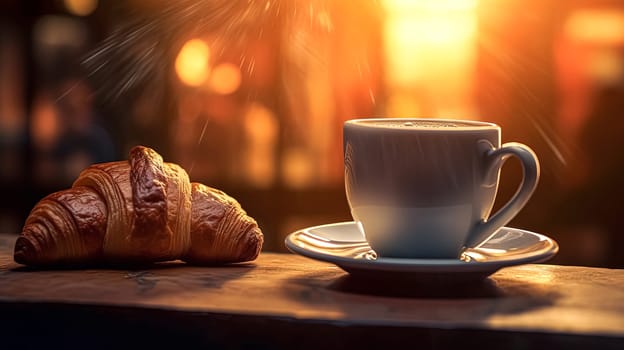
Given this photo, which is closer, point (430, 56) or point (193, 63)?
point (193, 63)

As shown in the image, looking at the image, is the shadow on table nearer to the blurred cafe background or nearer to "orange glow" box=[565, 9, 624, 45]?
the blurred cafe background

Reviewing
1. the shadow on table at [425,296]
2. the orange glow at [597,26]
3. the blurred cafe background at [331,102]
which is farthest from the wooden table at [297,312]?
the orange glow at [597,26]

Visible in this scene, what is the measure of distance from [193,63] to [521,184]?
2.27 m

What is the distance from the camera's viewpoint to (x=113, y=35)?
10.6 feet

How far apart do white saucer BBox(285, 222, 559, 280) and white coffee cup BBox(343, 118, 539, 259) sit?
0.03 m

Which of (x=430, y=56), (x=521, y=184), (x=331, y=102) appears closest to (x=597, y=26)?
(x=430, y=56)

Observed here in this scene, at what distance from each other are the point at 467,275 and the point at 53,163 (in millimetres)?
2534

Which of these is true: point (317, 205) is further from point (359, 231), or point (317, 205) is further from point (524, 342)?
point (524, 342)

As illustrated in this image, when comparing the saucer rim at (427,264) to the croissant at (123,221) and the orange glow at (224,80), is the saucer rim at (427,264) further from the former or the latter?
the orange glow at (224,80)

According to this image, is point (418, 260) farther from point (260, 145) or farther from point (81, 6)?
point (81, 6)

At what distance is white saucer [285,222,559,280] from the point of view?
30.6 inches

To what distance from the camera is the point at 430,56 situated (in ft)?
10.3

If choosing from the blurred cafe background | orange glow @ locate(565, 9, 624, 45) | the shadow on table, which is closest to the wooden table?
the shadow on table

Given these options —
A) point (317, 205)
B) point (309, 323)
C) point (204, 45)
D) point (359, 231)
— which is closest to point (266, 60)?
point (204, 45)
